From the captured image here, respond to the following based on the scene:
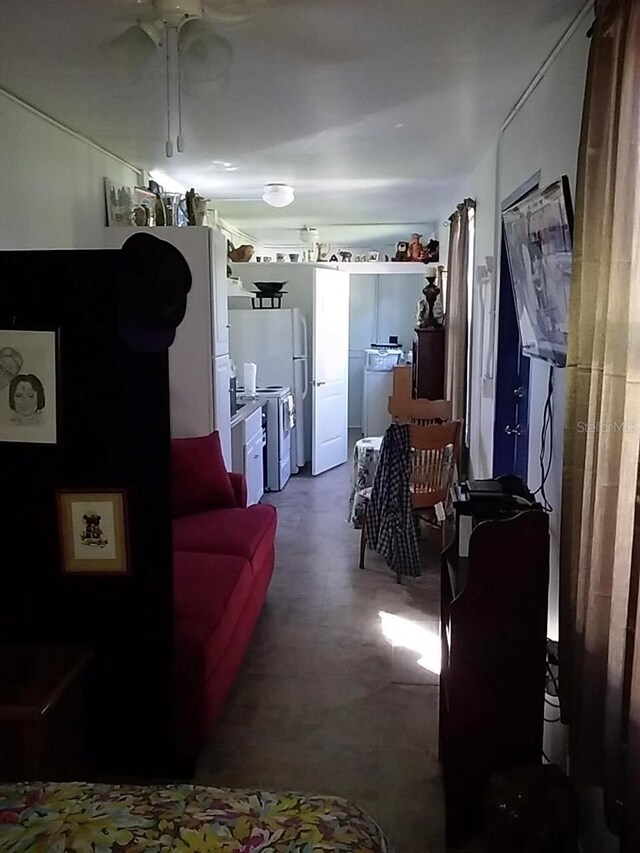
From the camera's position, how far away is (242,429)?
17.1 ft

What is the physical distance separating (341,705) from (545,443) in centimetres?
134

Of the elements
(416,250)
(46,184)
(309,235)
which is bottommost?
(46,184)

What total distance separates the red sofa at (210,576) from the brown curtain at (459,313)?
2.03 metres

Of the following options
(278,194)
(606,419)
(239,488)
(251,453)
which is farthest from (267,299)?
(606,419)

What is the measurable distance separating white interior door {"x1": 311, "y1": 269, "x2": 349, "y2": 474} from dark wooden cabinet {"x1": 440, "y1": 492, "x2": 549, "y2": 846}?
4.77 metres

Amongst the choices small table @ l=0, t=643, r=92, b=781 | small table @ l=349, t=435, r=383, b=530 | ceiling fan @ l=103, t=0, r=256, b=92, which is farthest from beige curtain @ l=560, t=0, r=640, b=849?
small table @ l=349, t=435, r=383, b=530

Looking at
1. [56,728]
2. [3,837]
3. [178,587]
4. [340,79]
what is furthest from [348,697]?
[340,79]

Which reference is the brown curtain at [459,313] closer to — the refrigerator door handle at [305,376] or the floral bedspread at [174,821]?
the refrigerator door handle at [305,376]

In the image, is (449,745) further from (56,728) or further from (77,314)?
(77,314)

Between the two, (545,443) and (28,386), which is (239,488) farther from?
(28,386)

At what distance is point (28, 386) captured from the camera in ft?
7.29

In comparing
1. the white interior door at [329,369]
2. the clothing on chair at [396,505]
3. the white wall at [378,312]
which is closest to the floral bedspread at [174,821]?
the clothing on chair at [396,505]

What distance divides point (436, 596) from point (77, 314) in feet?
8.66

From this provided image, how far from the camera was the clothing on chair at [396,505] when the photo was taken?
4176 mm
